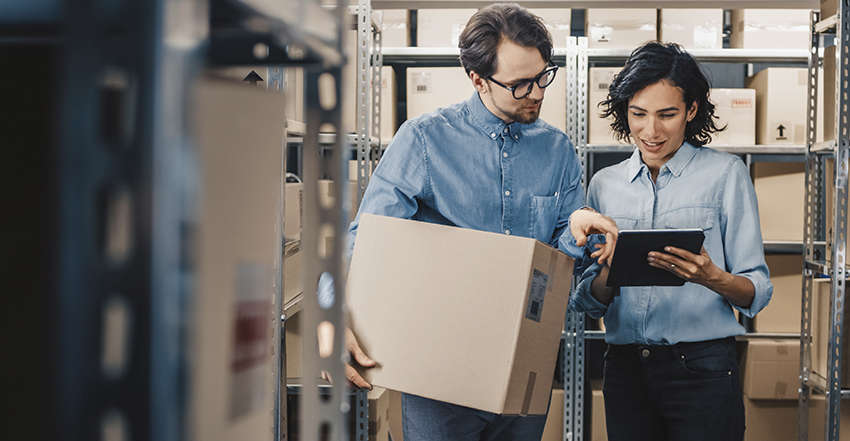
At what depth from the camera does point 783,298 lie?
123 inches

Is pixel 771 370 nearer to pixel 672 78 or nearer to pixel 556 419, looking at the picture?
pixel 556 419

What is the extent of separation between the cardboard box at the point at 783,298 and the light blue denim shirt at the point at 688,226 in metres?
1.62

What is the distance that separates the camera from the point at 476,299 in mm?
1212

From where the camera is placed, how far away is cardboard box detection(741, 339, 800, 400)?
9.87 feet

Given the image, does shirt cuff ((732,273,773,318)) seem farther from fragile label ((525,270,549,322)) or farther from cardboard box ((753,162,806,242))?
cardboard box ((753,162,806,242))

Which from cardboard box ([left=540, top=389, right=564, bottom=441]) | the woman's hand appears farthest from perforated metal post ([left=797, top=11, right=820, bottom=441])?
the woman's hand

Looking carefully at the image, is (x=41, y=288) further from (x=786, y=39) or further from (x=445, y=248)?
(x=786, y=39)

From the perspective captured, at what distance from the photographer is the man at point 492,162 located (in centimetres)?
146

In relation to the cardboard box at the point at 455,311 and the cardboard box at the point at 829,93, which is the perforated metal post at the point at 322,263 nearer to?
the cardboard box at the point at 455,311

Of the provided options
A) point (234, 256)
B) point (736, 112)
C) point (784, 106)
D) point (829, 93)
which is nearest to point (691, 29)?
point (736, 112)

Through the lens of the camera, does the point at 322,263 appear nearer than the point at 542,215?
Yes

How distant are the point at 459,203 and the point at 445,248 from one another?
0.89 ft

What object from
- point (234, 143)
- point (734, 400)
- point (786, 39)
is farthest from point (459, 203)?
point (786, 39)

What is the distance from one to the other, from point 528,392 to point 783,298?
2340mm
